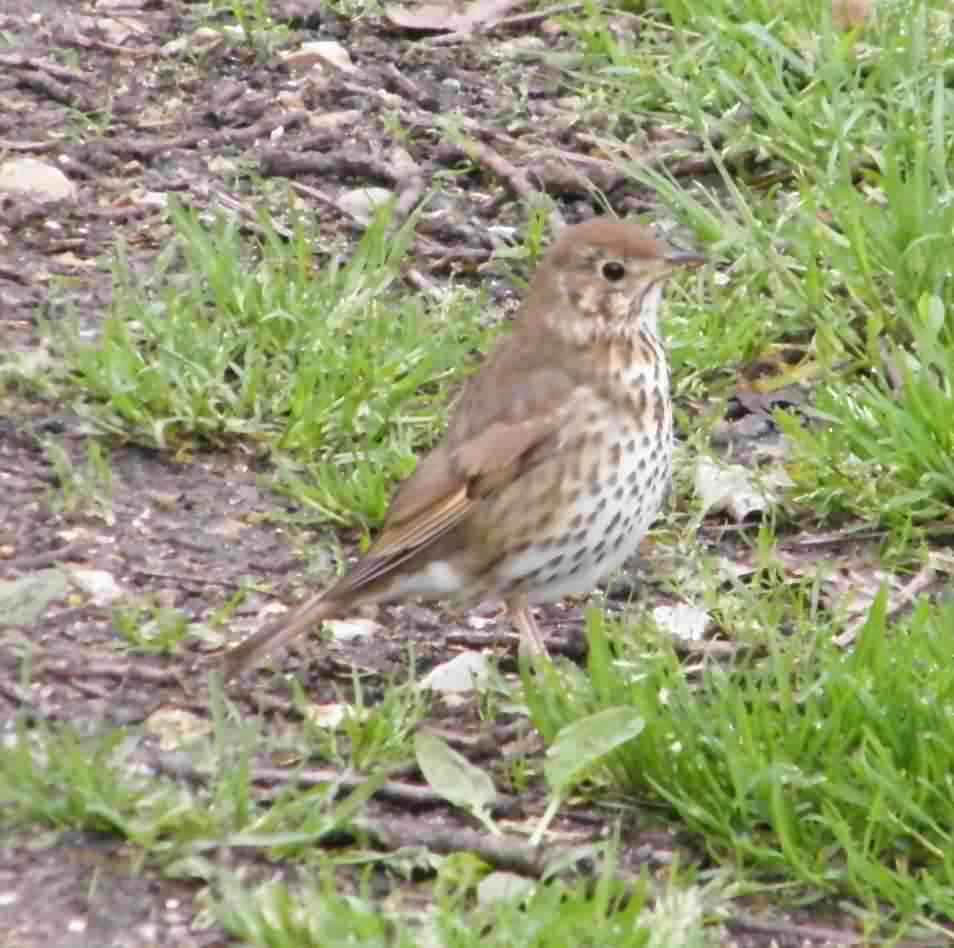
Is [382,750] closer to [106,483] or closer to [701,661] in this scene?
[701,661]

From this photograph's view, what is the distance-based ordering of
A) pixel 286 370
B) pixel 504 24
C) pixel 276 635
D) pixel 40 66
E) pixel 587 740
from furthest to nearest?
pixel 504 24 < pixel 40 66 < pixel 286 370 < pixel 276 635 < pixel 587 740

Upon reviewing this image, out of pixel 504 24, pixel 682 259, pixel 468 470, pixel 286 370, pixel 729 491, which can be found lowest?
pixel 729 491

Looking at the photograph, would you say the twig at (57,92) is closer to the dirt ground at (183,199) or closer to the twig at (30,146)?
the dirt ground at (183,199)

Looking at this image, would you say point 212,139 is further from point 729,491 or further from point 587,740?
point 587,740

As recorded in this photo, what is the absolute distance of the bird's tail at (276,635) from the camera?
4.36 m

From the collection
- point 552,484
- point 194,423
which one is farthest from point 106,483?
point 552,484

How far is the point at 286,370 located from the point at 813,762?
5.84ft

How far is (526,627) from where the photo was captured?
4.62 metres

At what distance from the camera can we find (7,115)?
6.48m

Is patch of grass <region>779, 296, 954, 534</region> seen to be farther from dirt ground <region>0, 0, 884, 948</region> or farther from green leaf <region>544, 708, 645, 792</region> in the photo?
green leaf <region>544, 708, 645, 792</region>

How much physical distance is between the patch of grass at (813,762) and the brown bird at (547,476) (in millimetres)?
393

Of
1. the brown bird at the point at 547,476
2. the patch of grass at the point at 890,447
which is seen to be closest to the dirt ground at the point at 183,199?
the brown bird at the point at 547,476

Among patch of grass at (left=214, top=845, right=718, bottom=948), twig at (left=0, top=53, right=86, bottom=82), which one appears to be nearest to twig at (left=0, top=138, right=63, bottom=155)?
twig at (left=0, top=53, right=86, bottom=82)

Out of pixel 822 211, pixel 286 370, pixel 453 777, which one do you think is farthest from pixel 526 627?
pixel 822 211
